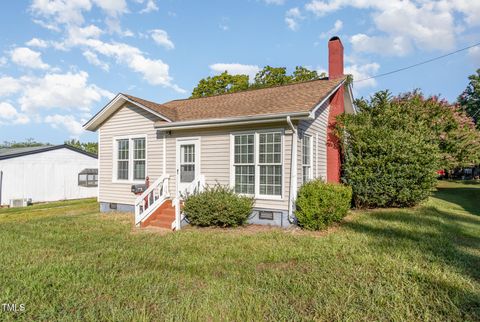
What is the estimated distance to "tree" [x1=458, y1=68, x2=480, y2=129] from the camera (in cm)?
3684

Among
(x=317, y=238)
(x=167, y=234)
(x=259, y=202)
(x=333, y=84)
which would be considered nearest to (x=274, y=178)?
(x=259, y=202)

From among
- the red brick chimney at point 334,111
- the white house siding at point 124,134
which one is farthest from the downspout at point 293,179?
the white house siding at point 124,134

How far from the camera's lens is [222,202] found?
792cm

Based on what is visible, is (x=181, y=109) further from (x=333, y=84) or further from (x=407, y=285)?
(x=407, y=285)

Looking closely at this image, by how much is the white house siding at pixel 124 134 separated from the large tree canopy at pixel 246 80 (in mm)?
16936

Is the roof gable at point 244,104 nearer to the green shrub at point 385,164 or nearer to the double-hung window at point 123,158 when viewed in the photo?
the double-hung window at point 123,158

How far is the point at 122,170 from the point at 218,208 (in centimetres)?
576

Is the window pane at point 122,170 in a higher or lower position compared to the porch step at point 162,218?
higher

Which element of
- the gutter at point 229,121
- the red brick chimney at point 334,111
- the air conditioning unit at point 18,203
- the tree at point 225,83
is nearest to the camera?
the gutter at point 229,121

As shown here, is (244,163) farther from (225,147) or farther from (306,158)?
(306,158)

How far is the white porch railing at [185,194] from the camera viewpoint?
8.09m

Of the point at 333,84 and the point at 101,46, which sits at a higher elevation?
the point at 101,46

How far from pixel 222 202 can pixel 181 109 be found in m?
5.80

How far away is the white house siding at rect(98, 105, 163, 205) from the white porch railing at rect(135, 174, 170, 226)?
739 millimetres
